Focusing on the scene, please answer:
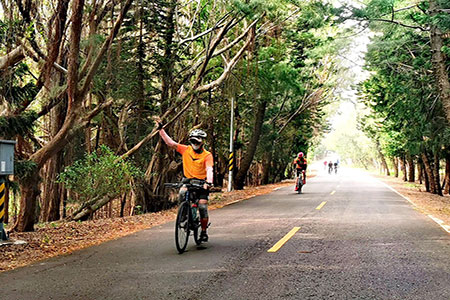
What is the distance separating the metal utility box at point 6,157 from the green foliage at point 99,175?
145 inches

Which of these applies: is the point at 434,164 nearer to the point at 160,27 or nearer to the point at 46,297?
the point at 160,27

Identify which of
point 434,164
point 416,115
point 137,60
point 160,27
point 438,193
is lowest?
point 438,193

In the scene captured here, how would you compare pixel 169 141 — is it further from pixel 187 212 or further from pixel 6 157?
pixel 6 157

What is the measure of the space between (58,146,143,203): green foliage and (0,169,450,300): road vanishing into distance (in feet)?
8.41

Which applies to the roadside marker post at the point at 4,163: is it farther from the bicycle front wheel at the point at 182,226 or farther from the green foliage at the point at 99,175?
the green foliage at the point at 99,175

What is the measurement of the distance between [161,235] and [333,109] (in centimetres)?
4220

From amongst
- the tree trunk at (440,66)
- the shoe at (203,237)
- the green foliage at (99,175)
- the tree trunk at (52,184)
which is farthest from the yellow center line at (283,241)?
the tree trunk at (440,66)

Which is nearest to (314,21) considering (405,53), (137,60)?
(405,53)

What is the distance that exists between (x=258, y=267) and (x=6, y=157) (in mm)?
4919

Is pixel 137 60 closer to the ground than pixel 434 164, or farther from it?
farther from it

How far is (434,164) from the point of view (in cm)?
2889

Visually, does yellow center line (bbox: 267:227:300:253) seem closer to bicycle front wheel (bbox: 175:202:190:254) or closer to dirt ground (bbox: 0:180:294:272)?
bicycle front wheel (bbox: 175:202:190:254)

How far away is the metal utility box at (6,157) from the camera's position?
827 centimetres

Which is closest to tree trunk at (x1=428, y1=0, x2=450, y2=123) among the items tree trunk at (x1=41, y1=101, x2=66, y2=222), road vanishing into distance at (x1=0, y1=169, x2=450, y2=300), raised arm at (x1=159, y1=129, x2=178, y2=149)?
road vanishing into distance at (x1=0, y1=169, x2=450, y2=300)
